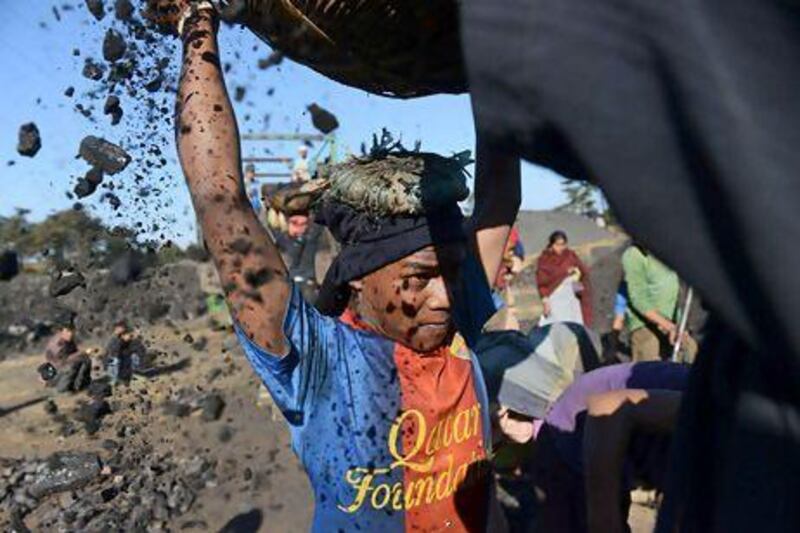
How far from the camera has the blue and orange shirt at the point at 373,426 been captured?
2.36 m

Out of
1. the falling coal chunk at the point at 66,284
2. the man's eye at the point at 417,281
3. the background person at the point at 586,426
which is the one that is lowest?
the background person at the point at 586,426

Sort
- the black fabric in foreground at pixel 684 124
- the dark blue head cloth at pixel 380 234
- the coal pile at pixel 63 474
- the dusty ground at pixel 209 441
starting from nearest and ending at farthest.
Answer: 1. the black fabric in foreground at pixel 684 124
2. the dark blue head cloth at pixel 380 234
3. the dusty ground at pixel 209 441
4. the coal pile at pixel 63 474

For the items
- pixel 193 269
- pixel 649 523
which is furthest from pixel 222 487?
pixel 193 269

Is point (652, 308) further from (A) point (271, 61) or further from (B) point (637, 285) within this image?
(A) point (271, 61)

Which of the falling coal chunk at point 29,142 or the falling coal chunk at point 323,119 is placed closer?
the falling coal chunk at point 323,119

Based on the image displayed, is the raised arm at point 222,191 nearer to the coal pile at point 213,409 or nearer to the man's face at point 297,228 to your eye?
the coal pile at point 213,409

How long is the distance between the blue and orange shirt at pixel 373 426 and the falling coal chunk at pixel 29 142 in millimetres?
1036

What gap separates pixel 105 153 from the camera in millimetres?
2404

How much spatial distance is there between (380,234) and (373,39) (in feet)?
2.97

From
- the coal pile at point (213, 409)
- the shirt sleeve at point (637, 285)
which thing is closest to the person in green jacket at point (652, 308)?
the shirt sleeve at point (637, 285)

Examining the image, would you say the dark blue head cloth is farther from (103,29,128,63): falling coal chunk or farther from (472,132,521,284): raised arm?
(103,29,128,63): falling coal chunk

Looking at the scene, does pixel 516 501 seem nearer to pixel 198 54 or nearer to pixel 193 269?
pixel 198 54

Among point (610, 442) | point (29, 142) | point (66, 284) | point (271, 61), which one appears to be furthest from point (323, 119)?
point (610, 442)

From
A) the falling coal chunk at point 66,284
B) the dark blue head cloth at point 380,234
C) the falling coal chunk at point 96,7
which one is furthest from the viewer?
the falling coal chunk at point 66,284
